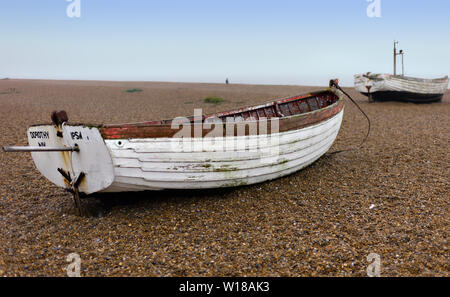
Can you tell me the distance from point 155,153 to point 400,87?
17.6 m

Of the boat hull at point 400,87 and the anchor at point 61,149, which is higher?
the boat hull at point 400,87

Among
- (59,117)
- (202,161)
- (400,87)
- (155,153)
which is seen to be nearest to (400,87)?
(400,87)

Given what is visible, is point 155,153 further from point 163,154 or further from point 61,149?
point 61,149

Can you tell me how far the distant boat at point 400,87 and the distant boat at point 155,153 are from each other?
14.6m

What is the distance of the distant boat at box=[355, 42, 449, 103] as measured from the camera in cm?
1834

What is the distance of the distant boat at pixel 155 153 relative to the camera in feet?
16.2

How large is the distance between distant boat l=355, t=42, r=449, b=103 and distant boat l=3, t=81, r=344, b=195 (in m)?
14.6

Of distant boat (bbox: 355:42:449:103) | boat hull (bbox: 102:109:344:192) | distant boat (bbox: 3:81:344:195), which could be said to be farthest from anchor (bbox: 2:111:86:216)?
distant boat (bbox: 355:42:449:103)

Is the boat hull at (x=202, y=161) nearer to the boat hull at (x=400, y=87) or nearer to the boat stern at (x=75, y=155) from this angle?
the boat stern at (x=75, y=155)

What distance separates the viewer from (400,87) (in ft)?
60.3

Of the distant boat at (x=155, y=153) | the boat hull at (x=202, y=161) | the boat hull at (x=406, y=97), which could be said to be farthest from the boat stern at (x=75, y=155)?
the boat hull at (x=406, y=97)

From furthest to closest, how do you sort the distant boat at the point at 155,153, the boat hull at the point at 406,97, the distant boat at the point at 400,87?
the boat hull at the point at 406,97, the distant boat at the point at 400,87, the distant boat at the point at 155,153

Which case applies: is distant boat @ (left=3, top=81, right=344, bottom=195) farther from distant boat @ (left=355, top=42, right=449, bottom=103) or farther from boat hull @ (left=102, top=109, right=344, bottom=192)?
distant boat @ (left=355, top=42, right=449, bottom=103)

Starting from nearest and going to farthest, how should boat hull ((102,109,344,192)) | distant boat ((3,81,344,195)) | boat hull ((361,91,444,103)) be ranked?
distant boat ((3,81,344,195)), boat hull ((102,109,344,192)), boat hull ((361,91,444,103))
